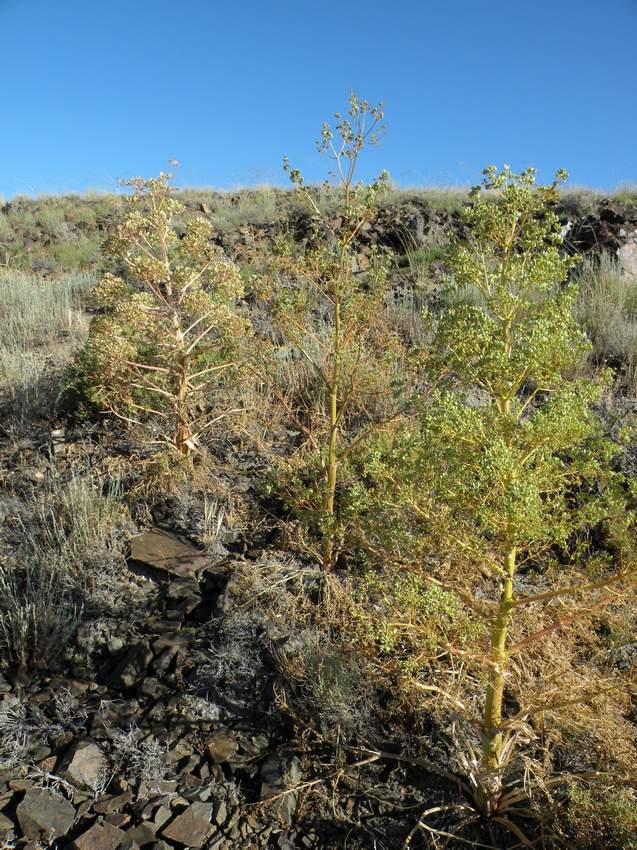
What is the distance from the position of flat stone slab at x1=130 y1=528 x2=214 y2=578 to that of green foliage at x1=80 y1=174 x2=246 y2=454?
807mm

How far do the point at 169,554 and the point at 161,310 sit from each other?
1826mm

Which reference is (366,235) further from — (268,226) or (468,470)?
(468,470)

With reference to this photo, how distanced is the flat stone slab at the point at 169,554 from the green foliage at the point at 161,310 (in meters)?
0.81

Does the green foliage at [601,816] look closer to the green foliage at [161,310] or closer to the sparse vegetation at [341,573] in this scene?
the sparse vegetation at [341,573]

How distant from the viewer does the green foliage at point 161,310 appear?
14.0 ft

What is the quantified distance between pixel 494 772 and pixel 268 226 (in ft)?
37.1

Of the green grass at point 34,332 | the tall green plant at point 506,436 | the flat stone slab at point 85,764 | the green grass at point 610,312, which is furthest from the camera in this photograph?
the green grass at point 610,312

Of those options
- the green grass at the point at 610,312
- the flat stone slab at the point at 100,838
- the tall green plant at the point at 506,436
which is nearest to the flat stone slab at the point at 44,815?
the flat stone slab at the point at 100,838

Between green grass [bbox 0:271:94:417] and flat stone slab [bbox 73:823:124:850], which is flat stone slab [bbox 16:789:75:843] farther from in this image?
green grass [bbox 0:271:94:417]

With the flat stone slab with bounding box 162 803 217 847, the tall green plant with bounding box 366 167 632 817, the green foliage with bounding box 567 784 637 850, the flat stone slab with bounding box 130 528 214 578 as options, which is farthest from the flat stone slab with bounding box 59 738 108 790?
the green foliage with bounding box 567 784 637 850

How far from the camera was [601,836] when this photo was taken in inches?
91.7

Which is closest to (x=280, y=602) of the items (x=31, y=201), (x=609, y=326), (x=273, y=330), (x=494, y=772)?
(x=494, y=772)

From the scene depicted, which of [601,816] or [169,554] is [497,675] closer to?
[601,816]

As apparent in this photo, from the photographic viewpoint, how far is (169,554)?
398 centimetres
